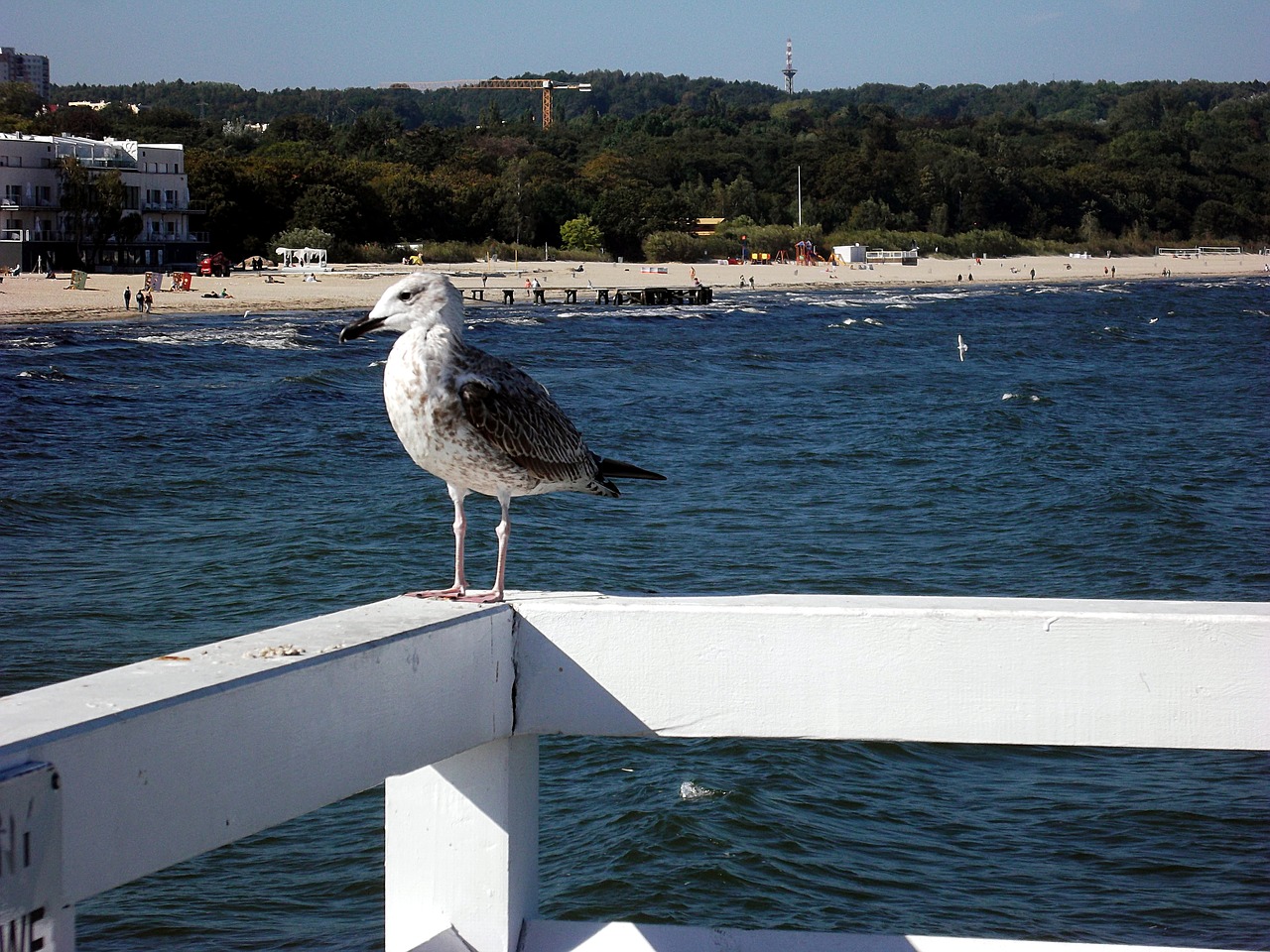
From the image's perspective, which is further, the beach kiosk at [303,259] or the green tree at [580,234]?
the green tree at [580,234]

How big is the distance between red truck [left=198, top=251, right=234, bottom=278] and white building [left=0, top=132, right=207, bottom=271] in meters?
4.74

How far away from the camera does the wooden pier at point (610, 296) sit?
6825cm

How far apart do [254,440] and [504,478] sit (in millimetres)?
23484

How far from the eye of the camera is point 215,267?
6950 centimetres

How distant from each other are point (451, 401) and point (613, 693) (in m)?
0.95

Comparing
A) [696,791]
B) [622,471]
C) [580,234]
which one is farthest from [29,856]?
[580,234]

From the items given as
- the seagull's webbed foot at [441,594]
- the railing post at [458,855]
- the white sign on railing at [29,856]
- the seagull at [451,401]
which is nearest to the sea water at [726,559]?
the railing post at [458,855]

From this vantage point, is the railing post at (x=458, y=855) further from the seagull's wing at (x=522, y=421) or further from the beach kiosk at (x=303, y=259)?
the beach kiosk at (x=303, y=259)

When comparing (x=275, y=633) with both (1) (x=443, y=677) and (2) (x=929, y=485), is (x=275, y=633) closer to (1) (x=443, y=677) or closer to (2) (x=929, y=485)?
(1) (x=443, y=677)

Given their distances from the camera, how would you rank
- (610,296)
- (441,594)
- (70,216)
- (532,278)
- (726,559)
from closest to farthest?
(441,594)
(726,559)
(70,216)
(610,296)
(532,278)

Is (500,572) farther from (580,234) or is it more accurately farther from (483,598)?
(580,234)

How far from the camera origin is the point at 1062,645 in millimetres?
2311

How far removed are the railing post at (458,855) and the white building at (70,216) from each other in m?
70.8

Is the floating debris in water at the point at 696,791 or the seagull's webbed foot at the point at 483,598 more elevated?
the seagull's webbed foot at the point at 483,598
